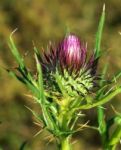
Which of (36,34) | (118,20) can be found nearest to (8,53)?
(36,34)

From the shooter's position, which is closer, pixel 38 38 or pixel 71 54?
pixel 71 54

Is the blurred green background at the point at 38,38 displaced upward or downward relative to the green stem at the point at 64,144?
upward

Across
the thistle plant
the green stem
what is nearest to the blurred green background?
the thistle plant

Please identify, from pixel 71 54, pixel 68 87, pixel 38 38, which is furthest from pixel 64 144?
pixel 38 38

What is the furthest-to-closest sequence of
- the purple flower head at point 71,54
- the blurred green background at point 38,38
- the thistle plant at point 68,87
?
the blurred green background at point 38,38 < the purple flower head at point 71,54 < the thistle plant at point 68,87

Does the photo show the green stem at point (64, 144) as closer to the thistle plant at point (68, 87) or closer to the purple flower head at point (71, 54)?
the thistle plant at point (68, 87)

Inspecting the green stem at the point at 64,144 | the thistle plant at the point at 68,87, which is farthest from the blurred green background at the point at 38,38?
the green stem at the point at 64,144

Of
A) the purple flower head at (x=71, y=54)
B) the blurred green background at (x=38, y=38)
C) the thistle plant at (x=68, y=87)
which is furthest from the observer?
the blurred green background at (x=38, y=38)

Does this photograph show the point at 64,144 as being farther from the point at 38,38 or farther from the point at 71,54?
the point at 38,38
